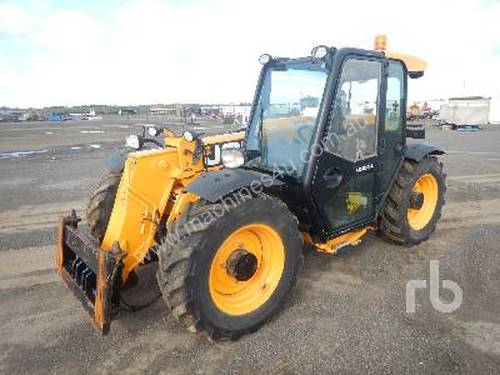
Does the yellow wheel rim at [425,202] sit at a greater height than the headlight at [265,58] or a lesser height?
lesser

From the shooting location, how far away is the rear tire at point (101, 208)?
4.26 m

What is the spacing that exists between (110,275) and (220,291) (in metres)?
0.94

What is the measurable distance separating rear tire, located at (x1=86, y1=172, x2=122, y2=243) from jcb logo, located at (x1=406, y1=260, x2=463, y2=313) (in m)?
3.03

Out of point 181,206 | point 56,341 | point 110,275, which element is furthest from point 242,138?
point 56,341

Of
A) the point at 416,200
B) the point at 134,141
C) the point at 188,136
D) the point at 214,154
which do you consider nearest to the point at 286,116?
the point at 214,154

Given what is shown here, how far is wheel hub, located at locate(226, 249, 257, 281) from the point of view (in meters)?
3.50

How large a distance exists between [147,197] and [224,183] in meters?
0.85

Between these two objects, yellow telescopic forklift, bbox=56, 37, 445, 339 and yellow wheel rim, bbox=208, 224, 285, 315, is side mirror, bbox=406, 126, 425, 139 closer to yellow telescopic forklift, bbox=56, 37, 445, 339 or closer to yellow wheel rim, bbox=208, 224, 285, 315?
yellow telescopic forklift, bbox=56, 37, 445, 339

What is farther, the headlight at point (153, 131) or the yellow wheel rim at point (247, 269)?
the headlight at point (153, 131)

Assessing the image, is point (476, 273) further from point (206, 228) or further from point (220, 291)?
point (206, 228)

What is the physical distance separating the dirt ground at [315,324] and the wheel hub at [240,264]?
51cm

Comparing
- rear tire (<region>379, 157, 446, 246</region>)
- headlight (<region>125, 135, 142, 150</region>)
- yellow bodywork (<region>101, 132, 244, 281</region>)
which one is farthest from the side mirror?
headlight (<region>125, 135, 142, 150</region>)

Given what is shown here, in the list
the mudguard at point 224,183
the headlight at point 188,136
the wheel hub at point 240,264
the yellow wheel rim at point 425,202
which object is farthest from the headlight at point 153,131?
the yellow wheel rim at point 425,202

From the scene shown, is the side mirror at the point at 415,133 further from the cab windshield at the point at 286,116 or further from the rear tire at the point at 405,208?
the cab windshield at the point at 286,116
